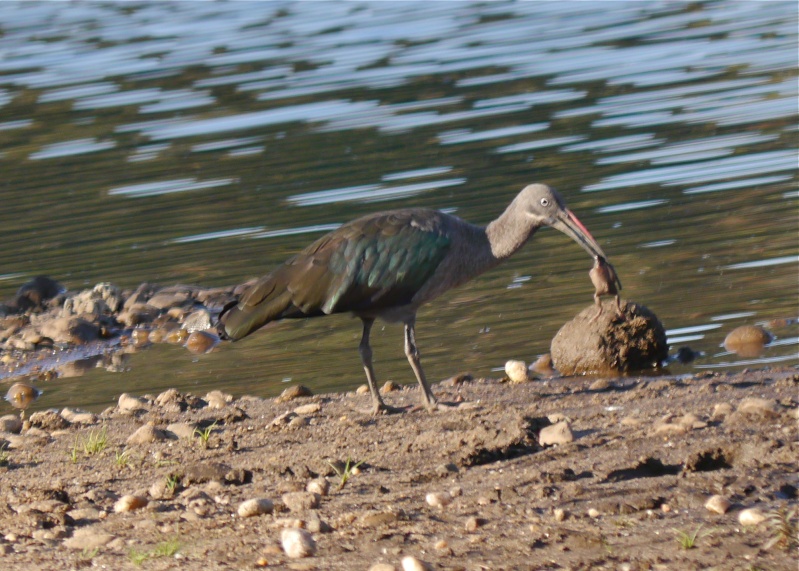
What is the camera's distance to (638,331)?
920cm

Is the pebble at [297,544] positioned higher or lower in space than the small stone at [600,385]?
higher

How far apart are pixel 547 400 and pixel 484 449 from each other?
1566 millimetres

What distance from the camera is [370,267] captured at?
8.02m

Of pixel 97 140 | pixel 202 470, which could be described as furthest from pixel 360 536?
pixel 97 140

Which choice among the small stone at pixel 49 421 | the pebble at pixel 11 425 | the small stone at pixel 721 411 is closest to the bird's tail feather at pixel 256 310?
the small stone at pixel 49 421

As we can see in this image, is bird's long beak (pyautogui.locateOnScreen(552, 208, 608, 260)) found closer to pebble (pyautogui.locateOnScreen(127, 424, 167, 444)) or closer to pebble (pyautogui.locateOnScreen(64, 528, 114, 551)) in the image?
pebble (pyautogui.locateOnScreen(127, 424, 167, 444))

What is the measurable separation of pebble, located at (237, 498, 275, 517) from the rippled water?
3.55 metres

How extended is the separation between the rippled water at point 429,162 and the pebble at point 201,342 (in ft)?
0.51

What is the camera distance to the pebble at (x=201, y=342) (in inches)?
445

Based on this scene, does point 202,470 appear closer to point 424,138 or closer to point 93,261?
point 93,261

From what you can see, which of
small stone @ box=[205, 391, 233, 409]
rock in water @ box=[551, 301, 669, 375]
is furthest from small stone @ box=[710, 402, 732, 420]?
small stone @ box=[205, 391, 233, 409]

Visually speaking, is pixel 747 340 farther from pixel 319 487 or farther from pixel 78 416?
pixel 78 416

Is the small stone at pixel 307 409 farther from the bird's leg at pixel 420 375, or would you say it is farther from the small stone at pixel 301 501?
the small stone at pixel 301 501

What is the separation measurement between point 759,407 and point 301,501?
2.39 metres
